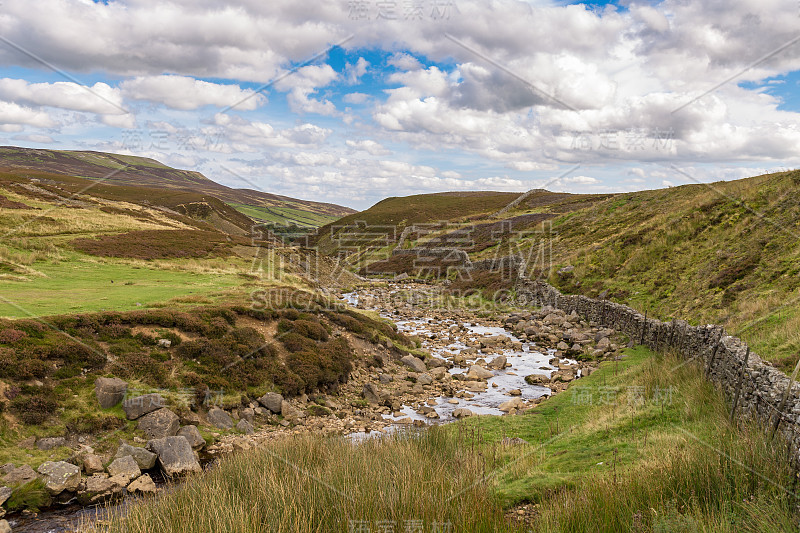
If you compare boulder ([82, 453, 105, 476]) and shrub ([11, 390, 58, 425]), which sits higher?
shrub ([11, 390, 58, 425])

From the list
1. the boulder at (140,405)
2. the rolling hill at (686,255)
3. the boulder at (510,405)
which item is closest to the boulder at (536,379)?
the boulder at (510,405)

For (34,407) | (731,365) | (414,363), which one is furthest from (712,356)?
(34,407)

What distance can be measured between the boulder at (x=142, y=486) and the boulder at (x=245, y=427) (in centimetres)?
364

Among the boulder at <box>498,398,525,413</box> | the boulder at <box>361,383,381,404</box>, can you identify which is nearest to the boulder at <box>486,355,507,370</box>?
the boulder at <box>498,398,525,413</box>

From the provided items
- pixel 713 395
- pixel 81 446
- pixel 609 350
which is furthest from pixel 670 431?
pixel 81 446

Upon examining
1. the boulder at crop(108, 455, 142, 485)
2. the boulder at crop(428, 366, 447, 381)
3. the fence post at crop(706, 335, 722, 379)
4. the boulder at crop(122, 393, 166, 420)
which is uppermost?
the fence post at crop(706, 335, 722, 379)

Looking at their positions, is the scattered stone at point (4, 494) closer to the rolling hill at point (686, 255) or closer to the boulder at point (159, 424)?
the boulder at point (159, 424)

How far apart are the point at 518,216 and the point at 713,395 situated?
71.8 metres

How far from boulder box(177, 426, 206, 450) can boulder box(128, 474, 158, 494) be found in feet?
6.69

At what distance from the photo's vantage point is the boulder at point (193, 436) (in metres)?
13.0

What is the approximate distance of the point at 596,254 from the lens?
38188mm

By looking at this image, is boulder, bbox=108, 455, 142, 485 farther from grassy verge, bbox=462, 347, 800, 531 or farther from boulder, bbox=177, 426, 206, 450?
grassy verge, bbox=462, 347, 800, 531

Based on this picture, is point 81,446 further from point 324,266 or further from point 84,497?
point 324,266

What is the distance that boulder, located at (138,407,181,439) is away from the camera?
42.4ft
